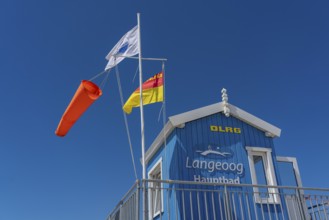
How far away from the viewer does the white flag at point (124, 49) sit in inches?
384

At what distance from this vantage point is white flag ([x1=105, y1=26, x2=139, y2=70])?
9758mm

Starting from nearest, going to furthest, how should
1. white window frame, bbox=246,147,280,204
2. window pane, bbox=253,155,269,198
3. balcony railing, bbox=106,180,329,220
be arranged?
balcony railing, bbox=106,180,329,220, white window frame, bbox=246,147,280,204, window pane, bbox=253,155,269,198

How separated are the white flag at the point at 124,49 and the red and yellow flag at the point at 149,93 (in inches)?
39.4

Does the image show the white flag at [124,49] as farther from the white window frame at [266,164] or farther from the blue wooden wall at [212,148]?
the white window frame at [266,164]

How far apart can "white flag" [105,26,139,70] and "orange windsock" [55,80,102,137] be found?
1.99 metres

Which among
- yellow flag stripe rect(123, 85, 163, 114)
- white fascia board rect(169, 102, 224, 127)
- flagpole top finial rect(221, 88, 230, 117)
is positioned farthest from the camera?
yellow flag stripe rect(123, 85, 163, 114)

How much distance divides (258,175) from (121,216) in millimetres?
3702

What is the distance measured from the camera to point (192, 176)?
26.0 ft

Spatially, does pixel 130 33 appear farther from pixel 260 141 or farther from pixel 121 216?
pixel 121 216

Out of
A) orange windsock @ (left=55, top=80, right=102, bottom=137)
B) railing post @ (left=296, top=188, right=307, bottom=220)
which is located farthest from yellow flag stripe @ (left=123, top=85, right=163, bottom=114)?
railing post @ (left=296, top=188, right=307, bottom=220)

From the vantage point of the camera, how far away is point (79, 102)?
26.0 feet

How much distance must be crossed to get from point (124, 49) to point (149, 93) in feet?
6.01

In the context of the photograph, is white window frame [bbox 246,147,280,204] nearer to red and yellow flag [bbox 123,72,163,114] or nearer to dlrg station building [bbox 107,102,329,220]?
dlrg station building [bbox 107,102,329,220]

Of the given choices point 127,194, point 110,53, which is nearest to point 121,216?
point 127,194
